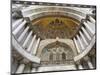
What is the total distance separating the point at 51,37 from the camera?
7.45 ft

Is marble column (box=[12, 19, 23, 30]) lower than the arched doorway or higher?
higher

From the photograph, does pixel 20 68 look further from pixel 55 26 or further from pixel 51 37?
pixel 55 26

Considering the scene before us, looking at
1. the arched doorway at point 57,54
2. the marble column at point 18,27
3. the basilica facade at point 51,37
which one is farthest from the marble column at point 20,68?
the marble column at point 18,27

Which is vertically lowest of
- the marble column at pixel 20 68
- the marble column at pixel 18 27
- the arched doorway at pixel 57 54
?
the marble column at pixel 20 68

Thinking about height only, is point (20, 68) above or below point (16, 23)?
below

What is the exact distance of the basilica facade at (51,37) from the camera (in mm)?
2111

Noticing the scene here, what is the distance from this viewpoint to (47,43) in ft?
7.39

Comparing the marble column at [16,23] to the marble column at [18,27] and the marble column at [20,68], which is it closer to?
the marble column at [18,27]

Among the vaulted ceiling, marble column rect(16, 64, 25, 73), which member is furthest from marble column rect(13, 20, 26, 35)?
marble column rect(16, 64, 25, 73)

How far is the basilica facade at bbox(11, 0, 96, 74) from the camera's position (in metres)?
2.11

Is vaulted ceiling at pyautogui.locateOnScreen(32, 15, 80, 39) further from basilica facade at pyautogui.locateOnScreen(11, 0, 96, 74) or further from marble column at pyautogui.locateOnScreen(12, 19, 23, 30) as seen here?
marble column at pyautogui.locateOnScreen(12, 19, 23, 30)

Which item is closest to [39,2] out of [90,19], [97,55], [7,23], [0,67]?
[7,23]

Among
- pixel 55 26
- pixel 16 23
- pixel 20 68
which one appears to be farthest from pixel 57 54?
pixel 16 23

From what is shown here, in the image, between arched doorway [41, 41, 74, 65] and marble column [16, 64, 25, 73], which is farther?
arched doorway [41, 41, 74, 65]
